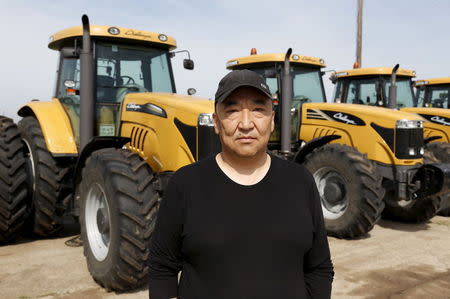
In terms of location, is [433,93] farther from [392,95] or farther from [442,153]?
[392,95]

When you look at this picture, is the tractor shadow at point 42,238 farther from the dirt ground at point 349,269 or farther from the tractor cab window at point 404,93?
the tractor cab window at point 404,93

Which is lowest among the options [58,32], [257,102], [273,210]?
[273,210]

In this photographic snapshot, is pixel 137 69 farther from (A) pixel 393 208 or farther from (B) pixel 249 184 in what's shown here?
(A) pixel 393 208

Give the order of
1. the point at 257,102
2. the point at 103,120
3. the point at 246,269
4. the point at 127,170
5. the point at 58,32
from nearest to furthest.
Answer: the point at 246,269
the point at 257,102
the point at 127,170
the point at 103,120
the point at 58,32

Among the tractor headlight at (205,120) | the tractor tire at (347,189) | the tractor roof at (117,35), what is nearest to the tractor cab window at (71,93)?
the tractor roof at (117,35)

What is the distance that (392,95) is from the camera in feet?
25.1

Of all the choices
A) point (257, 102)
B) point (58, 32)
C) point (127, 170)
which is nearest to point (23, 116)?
point (58, 32)

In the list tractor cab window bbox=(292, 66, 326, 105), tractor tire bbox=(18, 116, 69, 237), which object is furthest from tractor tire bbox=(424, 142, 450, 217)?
tractor tire bbox=(18, 116, 69, 237)

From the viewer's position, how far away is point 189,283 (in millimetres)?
1550

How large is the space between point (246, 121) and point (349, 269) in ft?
11.5

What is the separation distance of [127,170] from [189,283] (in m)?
2.33

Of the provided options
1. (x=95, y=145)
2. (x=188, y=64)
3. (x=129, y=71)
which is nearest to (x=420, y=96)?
(x=188, y=64)

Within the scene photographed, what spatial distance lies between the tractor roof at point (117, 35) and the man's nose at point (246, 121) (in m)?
3.71

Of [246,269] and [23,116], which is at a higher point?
[23,116]
